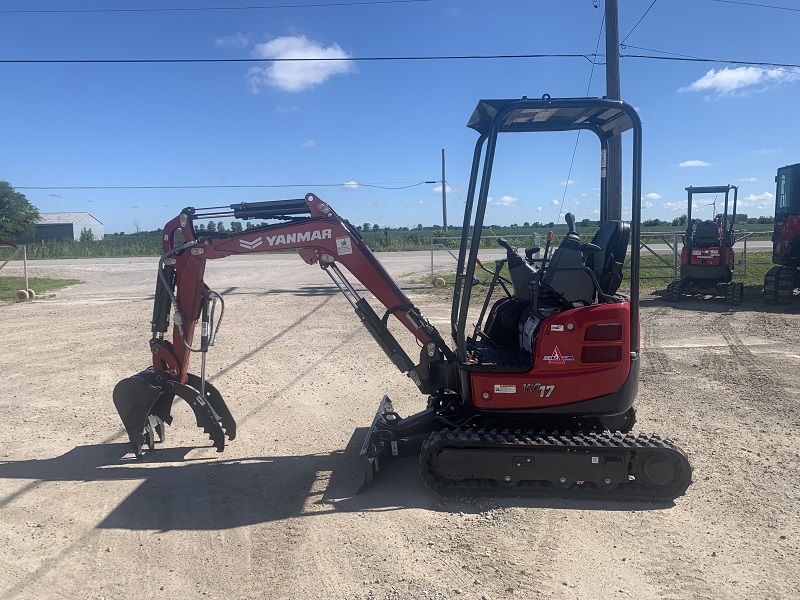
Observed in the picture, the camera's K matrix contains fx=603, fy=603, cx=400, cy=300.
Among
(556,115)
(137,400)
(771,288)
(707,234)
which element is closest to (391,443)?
(137,400)

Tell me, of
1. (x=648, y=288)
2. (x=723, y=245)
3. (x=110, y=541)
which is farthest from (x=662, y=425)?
(x=648, y=288)

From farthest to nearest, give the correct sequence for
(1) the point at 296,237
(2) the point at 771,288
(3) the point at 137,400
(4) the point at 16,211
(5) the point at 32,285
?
(4) the point at 16,211, (5) the point at 32,285, (2) the point at 771,288, (3) the point at 137,400, (1) the point at 296,237

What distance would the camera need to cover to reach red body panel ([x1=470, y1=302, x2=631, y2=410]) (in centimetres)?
465

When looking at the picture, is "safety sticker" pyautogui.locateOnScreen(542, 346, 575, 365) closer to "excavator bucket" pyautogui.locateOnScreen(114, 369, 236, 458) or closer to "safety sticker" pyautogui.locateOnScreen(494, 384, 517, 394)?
"safety sticker" pyautogui.locateOnScreen(494, 384, 517, 394)

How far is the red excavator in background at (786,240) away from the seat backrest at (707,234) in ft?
4.73

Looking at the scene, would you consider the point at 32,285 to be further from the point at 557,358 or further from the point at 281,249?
the point at 557,358

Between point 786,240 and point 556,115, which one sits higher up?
point 556,115

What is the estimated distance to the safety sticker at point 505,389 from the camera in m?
4.79

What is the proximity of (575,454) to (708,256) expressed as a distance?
1217 cm

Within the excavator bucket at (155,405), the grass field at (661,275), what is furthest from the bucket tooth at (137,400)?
the grass field at (661,275)

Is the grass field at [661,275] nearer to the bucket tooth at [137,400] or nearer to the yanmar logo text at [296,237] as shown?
the yanmar logo text at [296,237]

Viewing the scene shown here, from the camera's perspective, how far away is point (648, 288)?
57.6 feet

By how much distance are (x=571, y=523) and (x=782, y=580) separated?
4.16 ft

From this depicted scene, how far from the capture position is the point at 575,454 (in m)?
4.56
